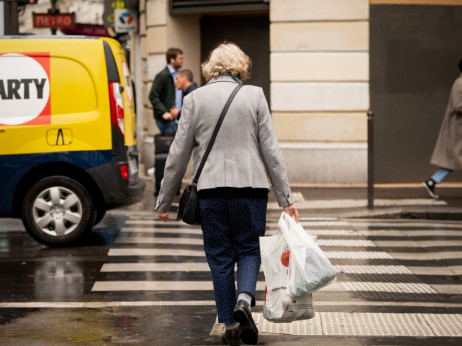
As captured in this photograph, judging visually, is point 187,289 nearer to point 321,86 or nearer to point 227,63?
point 227,63

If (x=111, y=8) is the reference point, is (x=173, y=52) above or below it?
below

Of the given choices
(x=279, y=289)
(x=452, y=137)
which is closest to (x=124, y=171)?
(x=279, y=289)

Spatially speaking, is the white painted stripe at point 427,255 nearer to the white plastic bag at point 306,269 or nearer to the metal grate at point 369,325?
the metal grate at point 369,325

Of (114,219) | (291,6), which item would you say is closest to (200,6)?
(291,6)

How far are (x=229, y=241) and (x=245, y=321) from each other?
514mm

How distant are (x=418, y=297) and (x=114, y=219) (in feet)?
18.2

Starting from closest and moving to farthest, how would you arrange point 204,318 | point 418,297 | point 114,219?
point 204,318, point 418,297, point 114,219

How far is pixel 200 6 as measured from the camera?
1755 centimetres

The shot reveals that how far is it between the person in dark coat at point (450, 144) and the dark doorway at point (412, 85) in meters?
2.21

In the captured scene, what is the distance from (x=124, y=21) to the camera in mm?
22328

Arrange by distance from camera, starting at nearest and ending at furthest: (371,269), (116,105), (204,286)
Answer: (204,286), (371,269), (116,105)

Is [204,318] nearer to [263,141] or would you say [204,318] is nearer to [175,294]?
[175,294]

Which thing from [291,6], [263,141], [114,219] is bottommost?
[114,219]

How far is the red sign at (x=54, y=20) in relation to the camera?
26.5 metres
